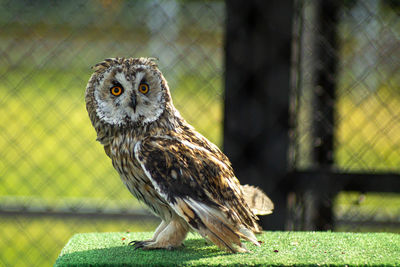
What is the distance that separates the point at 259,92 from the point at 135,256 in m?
0.78

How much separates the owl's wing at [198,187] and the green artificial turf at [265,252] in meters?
0.07

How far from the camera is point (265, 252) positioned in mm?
1304

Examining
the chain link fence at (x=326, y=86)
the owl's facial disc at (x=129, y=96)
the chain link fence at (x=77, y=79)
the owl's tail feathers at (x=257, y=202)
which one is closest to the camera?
the owl's facial disc at (x=129, y=96)

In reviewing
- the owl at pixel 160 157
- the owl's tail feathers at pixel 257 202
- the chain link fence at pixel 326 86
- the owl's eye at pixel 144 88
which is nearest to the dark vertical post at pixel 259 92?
the chain link fence at pixel 326 86

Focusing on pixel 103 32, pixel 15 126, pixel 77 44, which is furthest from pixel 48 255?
pixel 15 126

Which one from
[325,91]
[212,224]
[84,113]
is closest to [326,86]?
[325,91]

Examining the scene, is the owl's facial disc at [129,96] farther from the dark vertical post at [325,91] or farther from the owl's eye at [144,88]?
the dark vertical post at [325,91]

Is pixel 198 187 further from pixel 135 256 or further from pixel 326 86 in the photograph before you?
pixel 326 86

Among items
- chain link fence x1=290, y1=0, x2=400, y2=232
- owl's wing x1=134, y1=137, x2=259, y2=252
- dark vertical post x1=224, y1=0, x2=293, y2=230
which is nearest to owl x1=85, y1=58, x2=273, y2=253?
owl's wing x1=134, y1=137, x2=259, y2=252

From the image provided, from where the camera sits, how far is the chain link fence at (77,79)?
227cm

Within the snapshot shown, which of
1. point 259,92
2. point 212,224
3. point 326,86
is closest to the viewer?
point 212,224

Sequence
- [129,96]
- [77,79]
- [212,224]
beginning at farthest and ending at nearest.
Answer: [77,79]
[129,96]
[212,224]

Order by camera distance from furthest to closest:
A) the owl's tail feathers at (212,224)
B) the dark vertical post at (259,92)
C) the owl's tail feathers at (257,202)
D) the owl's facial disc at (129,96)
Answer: the dark vertical post at (259,92) → the owl's tail feathers at (257,202) → the owl's facial disc at (129,96) → the owl's tail feathers at (212,224)

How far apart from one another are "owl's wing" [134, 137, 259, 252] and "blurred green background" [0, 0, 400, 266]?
696mm
